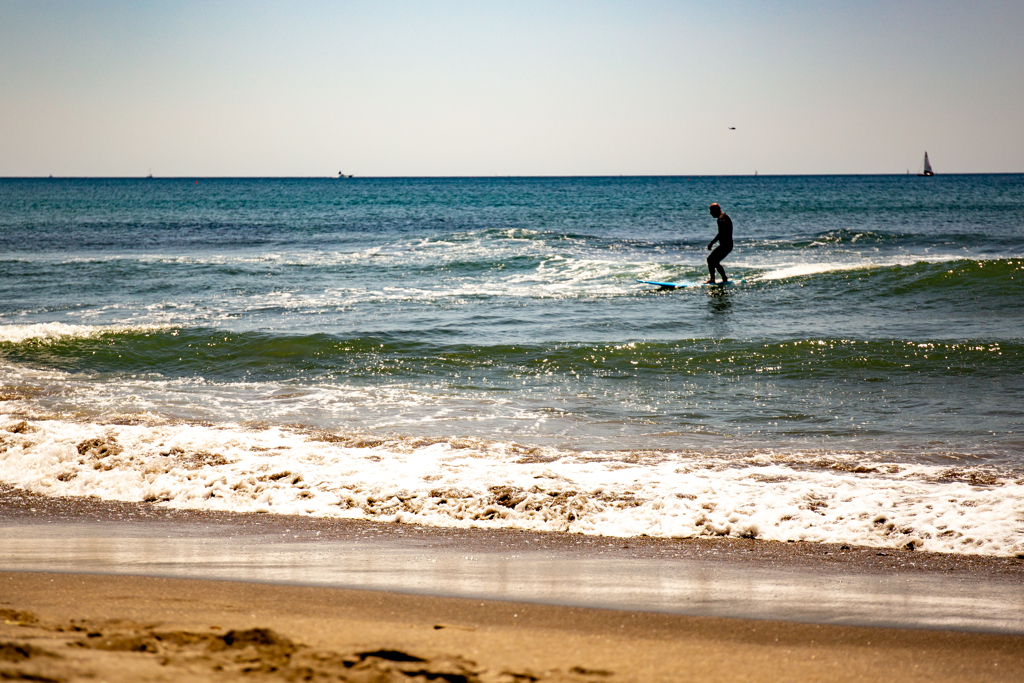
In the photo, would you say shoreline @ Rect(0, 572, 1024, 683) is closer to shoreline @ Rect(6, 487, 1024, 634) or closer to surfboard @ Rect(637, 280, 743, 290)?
shoreline @ Rect(6, 487, 1024, 634)

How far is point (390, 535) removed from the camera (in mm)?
4559

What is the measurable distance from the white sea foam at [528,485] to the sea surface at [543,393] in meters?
0.02

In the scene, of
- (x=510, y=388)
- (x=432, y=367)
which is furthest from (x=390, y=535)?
(x=432, y=367)

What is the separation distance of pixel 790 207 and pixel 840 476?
49.8m

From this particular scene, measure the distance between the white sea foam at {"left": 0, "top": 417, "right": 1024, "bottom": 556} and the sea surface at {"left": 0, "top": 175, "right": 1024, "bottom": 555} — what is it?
0.02 metres

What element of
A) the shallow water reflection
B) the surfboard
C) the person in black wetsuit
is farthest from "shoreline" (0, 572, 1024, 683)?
the person in black wetsuit

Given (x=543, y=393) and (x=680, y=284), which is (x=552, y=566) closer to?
(x=543, y=393)

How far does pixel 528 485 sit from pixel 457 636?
7.63ft

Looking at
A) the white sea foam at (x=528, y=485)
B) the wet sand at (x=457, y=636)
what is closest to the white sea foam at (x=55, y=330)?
the white sea foam at (x=528, y=485)

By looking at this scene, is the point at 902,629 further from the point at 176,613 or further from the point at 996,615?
the point at 176,613

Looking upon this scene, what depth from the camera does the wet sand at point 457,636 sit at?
8.30 feet

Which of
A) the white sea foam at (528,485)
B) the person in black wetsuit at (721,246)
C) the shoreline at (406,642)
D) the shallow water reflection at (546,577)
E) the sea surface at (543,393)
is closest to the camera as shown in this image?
the shoreline at (406,642)

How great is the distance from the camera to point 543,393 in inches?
339

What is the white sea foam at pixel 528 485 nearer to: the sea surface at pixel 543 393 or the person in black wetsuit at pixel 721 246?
the sea surface at pixel 543 393
